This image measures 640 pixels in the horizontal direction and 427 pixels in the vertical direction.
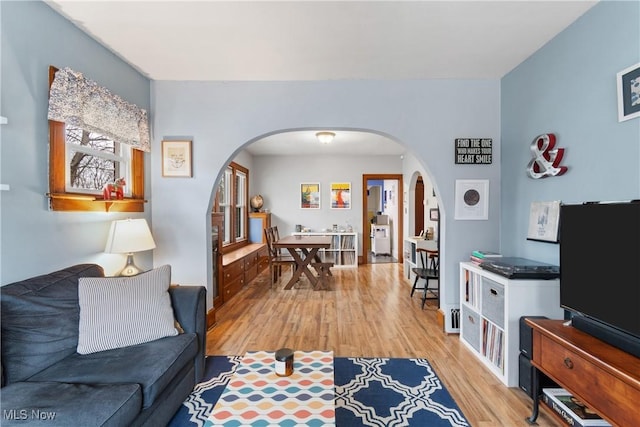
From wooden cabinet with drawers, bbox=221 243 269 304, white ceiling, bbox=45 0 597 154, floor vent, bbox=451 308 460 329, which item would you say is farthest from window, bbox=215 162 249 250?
floor vent, bbox=451 308 460 329

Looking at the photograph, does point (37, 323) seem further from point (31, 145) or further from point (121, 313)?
point (31, 145)

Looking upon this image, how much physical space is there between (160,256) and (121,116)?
54.9 inches

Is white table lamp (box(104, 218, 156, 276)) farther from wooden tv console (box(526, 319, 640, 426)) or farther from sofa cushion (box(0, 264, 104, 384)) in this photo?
wooden tv console (box(526, 319, 640, 426))

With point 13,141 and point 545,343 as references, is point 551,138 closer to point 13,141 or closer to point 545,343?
point 545,343

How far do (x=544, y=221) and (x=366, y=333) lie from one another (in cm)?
188

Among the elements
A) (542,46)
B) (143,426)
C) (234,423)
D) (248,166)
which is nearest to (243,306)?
(143,426)

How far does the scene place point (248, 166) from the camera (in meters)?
6.63

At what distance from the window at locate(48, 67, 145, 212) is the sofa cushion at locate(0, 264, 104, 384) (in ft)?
1.84

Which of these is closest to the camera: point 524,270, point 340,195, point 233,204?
point 524,270

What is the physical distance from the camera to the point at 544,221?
2.39 meters

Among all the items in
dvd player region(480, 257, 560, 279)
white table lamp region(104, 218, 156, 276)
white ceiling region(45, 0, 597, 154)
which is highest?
white ceiling region(45, 0, 597, 154)

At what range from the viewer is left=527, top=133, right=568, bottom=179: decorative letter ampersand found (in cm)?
224

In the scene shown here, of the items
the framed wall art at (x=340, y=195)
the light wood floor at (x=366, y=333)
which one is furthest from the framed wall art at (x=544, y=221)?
the framed wall art at (x=340, y=195)

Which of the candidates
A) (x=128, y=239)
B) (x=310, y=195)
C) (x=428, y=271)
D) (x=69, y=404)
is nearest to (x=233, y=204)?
(x=310, y=195)
